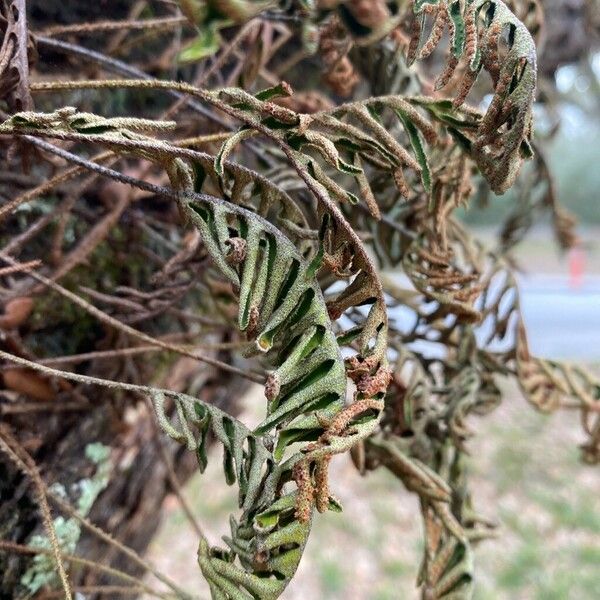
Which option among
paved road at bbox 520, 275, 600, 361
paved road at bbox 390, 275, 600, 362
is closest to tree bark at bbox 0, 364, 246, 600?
paved road at bbox 390, 275, 600, 362

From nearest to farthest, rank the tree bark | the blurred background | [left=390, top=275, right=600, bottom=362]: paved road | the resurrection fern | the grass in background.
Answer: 1. the resurrection fern
2. the tree bark
3. the blurred background
4. the grass in background
5. [left=390, top=275, right=600, bottom=362]: paved road

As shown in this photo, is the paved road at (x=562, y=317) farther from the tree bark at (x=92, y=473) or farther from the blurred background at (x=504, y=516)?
the tree bark at (x=92, y=473)

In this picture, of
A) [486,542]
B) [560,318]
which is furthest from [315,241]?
[560,318]

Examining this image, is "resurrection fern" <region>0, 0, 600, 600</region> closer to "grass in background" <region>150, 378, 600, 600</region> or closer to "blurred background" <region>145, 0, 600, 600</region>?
"blurred background" <region>145, 0, 600, 600</region>

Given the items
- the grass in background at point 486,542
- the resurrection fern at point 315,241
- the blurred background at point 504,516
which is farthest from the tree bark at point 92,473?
the grass in background at point 486,542

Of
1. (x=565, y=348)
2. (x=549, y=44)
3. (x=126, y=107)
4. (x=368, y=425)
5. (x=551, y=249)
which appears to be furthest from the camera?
(x=551, y=249)

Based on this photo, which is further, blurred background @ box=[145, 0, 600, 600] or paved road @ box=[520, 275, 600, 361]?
paved road @ box=[520, 275, 600, 361]

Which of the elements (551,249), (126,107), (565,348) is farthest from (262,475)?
(551,249)

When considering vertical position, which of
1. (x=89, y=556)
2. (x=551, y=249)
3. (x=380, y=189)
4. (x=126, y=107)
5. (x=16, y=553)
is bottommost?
(x=551, y=249)

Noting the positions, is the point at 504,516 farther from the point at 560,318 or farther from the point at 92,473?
the point at 560,318

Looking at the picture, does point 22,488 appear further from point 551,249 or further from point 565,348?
point 551,249

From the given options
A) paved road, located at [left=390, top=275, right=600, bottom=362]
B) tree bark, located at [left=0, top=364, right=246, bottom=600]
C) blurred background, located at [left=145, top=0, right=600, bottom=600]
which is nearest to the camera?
tree bark, located at [left=0, top=364, right=246, bottom=600]
